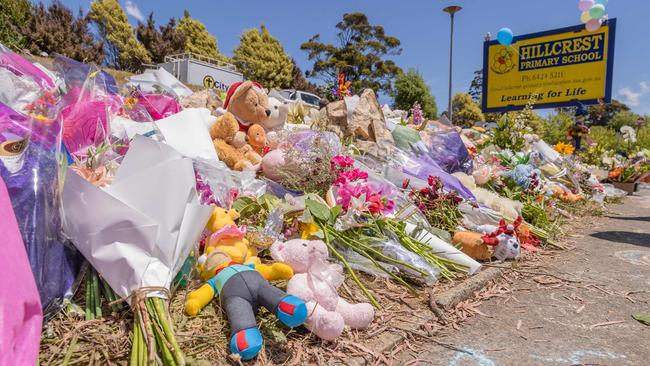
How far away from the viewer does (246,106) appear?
10.8 ft

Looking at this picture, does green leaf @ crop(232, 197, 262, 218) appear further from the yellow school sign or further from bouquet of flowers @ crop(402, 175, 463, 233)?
the yellow school sign

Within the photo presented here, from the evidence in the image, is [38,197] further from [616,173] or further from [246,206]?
[616,173]

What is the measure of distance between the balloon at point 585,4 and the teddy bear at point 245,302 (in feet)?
31.5

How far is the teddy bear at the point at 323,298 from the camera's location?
140cm

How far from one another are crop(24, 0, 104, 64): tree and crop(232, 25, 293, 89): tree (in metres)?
9.83

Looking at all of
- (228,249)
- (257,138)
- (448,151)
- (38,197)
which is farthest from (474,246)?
(38,197)

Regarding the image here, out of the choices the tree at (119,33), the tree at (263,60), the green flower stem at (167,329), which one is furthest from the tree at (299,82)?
the green flower stem at (167,329)

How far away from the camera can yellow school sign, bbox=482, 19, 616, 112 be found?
11.3 m

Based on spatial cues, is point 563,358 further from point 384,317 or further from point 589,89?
point 589,89

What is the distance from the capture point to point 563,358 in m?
1.45

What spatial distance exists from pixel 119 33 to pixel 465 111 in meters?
22.9

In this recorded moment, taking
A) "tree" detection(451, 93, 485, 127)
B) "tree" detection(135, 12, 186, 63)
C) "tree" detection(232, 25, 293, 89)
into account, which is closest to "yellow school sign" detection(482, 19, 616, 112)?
"tree" detection(451, 93, 485, 127)

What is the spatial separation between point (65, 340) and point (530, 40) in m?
14.5

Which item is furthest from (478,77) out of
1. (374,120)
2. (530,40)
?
(374,120)
